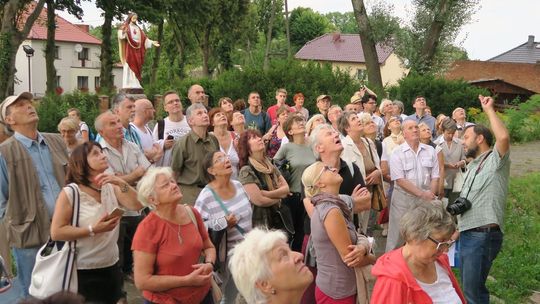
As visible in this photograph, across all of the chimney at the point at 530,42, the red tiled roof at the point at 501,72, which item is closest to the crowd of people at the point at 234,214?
the red tiled roof at the point at 501,72

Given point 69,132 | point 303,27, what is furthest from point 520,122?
point 303,27

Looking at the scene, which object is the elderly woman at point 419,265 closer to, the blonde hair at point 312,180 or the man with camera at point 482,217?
the blonde hair at point 312,180

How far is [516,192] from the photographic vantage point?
460 inches

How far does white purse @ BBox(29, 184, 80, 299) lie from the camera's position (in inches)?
151

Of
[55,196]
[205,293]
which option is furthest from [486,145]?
[55,196]

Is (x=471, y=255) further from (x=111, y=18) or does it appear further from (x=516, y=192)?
(x=111, y=18)

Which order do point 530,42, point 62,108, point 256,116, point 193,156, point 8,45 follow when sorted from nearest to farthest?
point 193,156 < point 256,116 < point 62,108 < point 8,45 < point 530,42

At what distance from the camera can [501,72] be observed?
4322cm

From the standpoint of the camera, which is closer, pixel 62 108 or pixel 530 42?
pixel 62 108

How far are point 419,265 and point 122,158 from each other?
9.78 ft

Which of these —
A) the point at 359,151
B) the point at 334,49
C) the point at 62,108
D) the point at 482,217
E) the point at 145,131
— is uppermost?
the point at 334,49

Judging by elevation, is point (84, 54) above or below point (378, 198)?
above

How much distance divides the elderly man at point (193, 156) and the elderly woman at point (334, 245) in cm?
198

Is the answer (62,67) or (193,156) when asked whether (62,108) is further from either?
Answer: (62,67)
